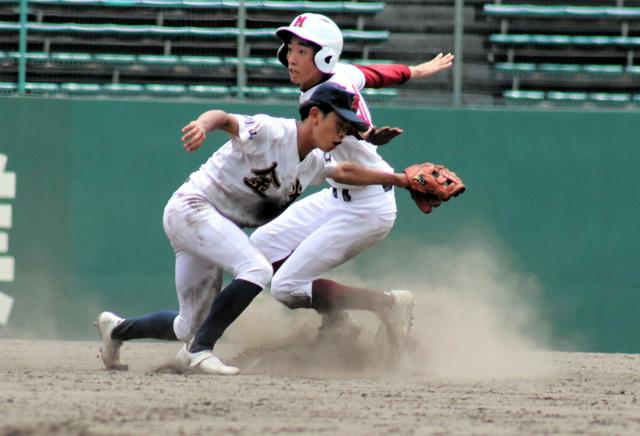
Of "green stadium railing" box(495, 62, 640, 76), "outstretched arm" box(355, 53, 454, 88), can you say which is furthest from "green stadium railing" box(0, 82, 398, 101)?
"outstretched arm" box(355, 53, 454, 88)

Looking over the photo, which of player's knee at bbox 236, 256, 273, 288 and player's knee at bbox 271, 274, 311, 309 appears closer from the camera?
player's knee at bbox 236, 256, 273, 288

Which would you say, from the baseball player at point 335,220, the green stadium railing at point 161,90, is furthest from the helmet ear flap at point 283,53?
the green stadium railing at point 161,90

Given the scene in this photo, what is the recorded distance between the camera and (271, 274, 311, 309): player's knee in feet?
24.0

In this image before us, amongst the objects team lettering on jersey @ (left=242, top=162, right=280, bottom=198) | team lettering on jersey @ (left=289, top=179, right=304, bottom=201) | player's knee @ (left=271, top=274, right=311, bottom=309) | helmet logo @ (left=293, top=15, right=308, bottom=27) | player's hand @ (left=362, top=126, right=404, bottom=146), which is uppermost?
helmet logo @ (left=293, top=15, right=308, bottom=27)

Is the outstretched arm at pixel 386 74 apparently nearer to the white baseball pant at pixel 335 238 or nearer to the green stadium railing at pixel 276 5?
the white baseball pant at pixel 335 238

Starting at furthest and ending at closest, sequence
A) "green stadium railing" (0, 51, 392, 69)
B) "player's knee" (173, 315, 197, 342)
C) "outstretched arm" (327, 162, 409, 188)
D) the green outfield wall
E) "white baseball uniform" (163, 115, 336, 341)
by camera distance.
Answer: "green stadium railing" (0, 51, 392, 69) → the green outfield wall → "player's knee" (173, 315, 197, 342) → "outstretched arm" (327, 162, 409, 188) → "white baseball uniform" (163, 115, 336, 341)

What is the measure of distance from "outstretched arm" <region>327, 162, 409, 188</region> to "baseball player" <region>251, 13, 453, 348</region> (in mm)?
133

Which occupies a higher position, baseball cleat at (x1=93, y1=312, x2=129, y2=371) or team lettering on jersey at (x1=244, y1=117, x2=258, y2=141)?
team lettering on jersey at (x1=244, y1=117, x2=258, y2=141)

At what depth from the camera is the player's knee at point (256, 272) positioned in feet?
21.7

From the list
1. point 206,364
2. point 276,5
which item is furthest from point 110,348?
point 276,5

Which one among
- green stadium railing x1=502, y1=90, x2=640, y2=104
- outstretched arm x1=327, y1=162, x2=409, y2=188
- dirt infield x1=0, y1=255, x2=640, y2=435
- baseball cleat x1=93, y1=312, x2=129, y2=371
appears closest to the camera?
dirt infield x1=0, y1=255, x2=640, y2=435

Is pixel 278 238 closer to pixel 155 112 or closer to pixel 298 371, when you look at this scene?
pixel 298 371

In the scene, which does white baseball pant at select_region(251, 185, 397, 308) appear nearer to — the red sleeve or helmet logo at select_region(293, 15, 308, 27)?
the red sleeve

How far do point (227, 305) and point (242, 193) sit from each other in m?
0.60
